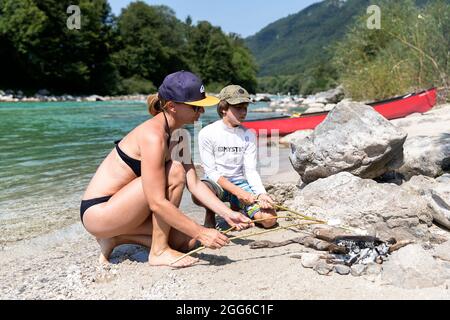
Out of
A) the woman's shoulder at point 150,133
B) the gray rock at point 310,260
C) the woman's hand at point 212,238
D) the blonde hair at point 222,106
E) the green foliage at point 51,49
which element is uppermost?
the green foliage at point 51,49

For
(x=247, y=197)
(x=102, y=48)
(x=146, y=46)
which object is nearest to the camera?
(x=247, y=197)

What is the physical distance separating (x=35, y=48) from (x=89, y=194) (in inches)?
2086

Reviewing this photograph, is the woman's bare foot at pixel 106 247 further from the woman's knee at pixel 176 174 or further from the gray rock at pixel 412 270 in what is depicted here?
the gray rock at pixel 412 270

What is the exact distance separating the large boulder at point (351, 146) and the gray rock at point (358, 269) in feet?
6.26

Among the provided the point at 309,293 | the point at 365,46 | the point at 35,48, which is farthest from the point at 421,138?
the point at 35,48

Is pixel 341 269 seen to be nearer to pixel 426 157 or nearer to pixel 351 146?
pixel 351 146

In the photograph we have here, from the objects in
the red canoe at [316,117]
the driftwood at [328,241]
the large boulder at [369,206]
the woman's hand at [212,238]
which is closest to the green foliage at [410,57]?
the red canoe at [316,117]

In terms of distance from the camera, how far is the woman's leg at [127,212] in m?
2.99

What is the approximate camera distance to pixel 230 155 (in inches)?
170

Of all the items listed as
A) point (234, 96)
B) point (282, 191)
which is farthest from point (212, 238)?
point (282, 191)

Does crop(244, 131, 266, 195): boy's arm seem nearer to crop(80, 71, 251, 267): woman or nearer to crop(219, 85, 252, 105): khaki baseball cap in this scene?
crop(219, 85, 252, 105): khaki baseball cap

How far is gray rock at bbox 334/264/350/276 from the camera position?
276 centimetres

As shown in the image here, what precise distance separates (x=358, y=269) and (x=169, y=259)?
1259 millimetres
